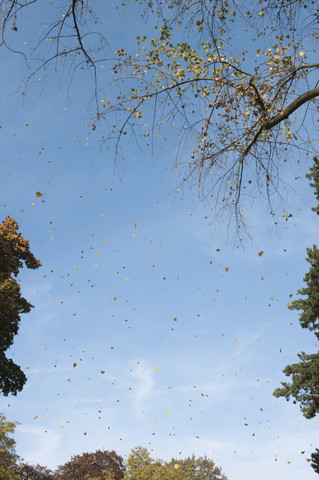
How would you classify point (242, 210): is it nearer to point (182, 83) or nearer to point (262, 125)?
point (262, 125)

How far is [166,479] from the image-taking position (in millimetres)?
35062

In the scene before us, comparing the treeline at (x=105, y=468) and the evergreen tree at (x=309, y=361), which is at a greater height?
the evergreen tree at (x=309, y=361)

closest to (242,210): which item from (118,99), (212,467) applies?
(118,99)

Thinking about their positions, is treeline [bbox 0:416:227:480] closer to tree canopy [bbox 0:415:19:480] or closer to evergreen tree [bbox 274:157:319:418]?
tree canopy [bbox 0:415:19:480]

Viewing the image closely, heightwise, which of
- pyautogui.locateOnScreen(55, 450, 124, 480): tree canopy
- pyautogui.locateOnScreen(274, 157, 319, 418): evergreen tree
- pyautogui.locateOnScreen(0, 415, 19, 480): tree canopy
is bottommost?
pyautogui.locateOnScreen(0, 415, 19, 480): tree canopy

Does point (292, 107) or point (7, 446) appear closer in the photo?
point (292, 107)

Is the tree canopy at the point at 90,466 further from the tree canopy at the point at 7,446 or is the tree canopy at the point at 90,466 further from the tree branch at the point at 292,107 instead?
the tree branch at the point at 292,107

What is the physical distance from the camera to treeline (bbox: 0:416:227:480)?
87.4ft

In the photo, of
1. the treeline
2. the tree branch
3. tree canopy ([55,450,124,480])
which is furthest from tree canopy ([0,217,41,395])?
tree canopy ([55,450,124,480])

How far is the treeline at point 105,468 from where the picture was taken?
26.6m

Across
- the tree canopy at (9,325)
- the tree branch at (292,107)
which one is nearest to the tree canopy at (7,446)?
the tree canopy at (9,325)

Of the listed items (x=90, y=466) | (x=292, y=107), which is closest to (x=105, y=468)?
(x=90, y=466)

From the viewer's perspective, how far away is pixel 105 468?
5525 cm

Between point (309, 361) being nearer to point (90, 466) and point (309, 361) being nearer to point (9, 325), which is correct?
point (9, 325)
